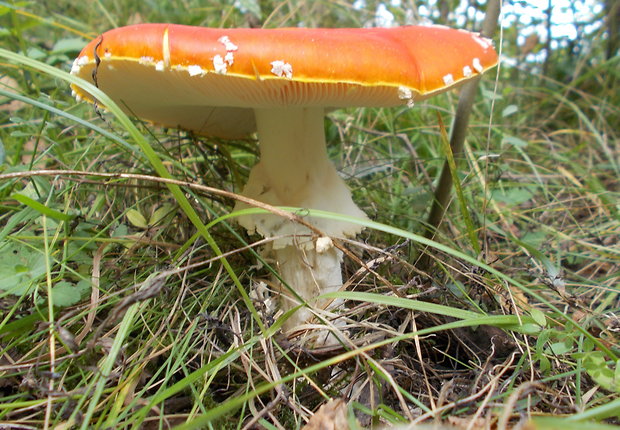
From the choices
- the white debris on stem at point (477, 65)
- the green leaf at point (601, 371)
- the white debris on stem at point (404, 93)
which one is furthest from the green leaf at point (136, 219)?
the green leaf at point (601, 371)

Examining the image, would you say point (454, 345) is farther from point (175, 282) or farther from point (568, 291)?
point (175, 282)

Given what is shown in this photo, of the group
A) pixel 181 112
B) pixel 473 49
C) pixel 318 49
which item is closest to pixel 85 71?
pixel 181 112

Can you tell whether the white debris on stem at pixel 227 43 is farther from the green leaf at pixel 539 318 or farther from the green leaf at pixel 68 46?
the green leaf at pixel 68 46

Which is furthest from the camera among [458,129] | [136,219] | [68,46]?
[68,46]

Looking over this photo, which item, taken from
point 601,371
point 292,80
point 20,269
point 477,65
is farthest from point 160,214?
point 601,371

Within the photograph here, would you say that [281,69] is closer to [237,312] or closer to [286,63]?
[286,63]
